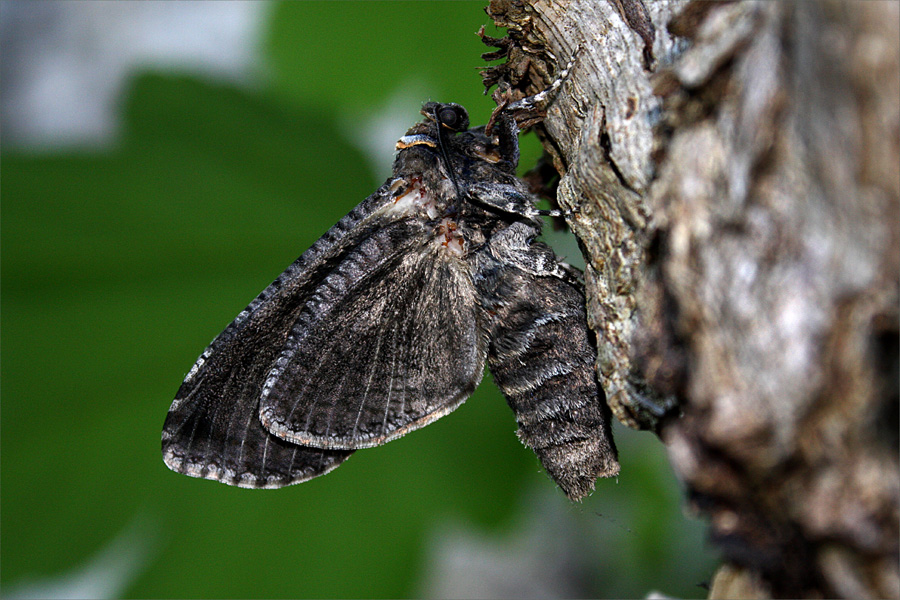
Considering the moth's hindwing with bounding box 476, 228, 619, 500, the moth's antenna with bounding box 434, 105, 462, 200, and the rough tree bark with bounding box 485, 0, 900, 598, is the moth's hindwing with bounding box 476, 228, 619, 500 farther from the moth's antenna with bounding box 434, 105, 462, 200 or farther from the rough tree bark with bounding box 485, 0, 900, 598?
the rough tree bark with bounding box 485, 0, 900, 598

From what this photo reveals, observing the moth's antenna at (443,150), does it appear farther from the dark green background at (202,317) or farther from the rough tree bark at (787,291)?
the rough tree bark at (787,291)

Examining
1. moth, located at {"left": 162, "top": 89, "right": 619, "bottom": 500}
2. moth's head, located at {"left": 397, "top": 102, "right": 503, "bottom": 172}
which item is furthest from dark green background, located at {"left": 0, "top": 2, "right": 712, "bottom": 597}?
moth, located at {"left": 162, "top": 89, "right": 619, "bottom": 500}

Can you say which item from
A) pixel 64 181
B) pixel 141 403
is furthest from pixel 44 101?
pixel 141 403

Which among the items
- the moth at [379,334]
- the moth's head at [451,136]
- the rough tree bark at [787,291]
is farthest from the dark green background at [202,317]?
the rough tree bark at [787,291]

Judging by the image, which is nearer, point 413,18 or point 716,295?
point 716,295

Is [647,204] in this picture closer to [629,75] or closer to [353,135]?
[629,75]

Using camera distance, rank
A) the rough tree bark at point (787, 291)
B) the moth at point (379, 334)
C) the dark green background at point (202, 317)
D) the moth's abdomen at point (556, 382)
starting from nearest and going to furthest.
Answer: the rough tree bark at point (787, 291)
the moth's abdomen at point (556, 382)
the moth at point (379, 334)
the dark green background at point (202, 317)
